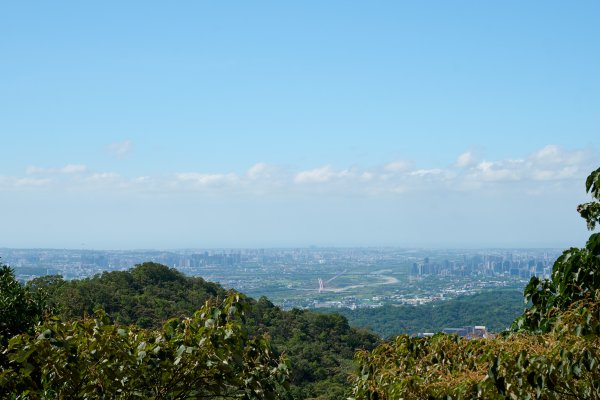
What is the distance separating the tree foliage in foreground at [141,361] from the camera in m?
4.71

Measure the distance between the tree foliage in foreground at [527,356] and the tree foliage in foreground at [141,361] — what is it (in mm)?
997

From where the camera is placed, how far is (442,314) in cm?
7069

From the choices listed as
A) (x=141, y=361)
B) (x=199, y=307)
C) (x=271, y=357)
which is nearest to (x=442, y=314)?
(x=199, y=307)

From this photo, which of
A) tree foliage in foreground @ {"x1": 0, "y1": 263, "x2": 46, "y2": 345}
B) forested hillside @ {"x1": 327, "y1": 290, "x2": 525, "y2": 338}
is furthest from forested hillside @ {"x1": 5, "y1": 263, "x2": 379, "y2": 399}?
forested hillside @ {"x1": 327, "y1": 290, "x2": 525, "y2": 338}

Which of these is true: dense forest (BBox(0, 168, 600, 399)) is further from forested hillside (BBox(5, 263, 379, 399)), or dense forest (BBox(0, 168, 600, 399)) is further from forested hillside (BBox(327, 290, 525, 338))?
forested hillside (BBox(327, 290, 525, 338))

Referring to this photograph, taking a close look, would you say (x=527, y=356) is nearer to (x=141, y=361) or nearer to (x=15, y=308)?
(x=141, y=361)

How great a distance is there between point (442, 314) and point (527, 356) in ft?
225

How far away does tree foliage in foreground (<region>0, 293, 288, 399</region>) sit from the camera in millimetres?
4707

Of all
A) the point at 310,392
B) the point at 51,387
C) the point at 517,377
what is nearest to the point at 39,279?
the point at 310,392

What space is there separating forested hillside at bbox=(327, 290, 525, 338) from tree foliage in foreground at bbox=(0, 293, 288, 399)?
172 ft

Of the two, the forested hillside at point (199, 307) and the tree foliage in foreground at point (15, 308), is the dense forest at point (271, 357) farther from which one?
the forested hillside at point (199, 307)

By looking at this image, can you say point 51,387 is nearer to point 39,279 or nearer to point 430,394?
point 430,394

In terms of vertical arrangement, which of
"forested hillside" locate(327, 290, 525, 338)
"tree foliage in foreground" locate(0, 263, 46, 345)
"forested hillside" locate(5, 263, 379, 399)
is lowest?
"forested hillside" locate(327, 290, 525, 338)

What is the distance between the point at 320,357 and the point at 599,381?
2418cm
